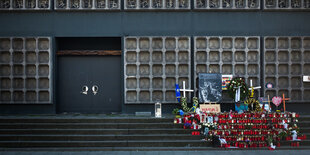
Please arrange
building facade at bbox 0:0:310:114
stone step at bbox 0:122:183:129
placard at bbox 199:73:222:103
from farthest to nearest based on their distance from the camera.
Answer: building facade at bbox 0:0:310:114 < placard at bbox 199:73:222:103 < stone step at bbox 0:122:183:129

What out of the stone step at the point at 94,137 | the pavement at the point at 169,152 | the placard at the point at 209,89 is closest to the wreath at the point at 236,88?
the placard at the point at 209,89

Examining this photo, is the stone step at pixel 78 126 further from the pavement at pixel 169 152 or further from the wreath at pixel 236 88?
the wreath at pixel 236 88

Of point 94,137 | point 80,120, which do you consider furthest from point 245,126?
point 80,120

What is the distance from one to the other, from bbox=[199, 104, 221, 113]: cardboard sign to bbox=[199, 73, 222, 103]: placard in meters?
0.41

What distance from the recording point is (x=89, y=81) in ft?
51.9

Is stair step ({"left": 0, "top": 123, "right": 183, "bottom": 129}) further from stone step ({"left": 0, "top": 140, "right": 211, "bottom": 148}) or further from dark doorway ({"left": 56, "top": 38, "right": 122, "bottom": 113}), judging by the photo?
dark doorway ({"left": 56, "top": 38, "right": 122, "bottom": 113})

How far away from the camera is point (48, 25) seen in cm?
1534

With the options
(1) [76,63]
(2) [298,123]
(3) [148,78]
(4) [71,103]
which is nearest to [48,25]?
(1) [76,63]

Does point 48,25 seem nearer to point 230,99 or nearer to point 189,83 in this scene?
point 189,83

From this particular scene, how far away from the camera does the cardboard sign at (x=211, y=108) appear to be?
46.5ft

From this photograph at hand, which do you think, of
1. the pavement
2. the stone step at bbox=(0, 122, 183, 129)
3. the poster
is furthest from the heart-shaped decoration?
the stone step at bbox=(0, 122, 183, 129)

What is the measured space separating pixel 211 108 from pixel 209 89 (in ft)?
3.17

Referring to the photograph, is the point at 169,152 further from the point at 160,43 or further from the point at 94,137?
the point at 160,43

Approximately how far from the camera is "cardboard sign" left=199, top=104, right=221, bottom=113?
14180 millimetres
